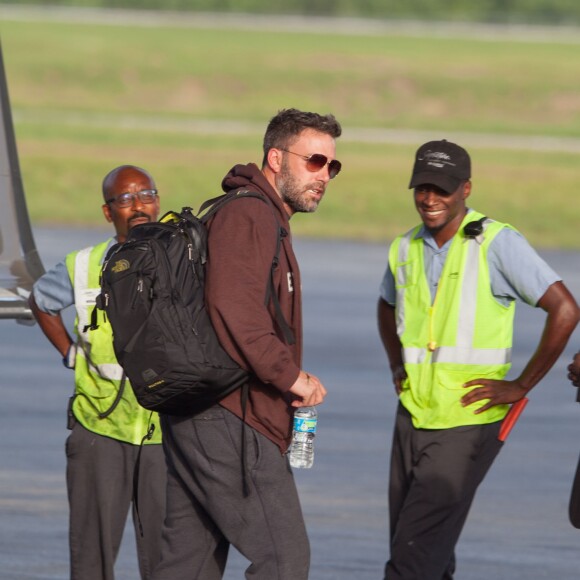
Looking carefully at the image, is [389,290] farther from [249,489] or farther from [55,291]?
[249,489]

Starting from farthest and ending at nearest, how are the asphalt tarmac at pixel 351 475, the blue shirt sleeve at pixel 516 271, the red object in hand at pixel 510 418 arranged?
the asphalt tarmac at pixel 351 475 → the red object in hand at pixel 510 418 → the blue shirt sleeve at pixel 516 271

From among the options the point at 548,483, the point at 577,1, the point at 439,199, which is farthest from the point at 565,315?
the point at 577,1

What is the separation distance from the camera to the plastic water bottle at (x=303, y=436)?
506 centimetres

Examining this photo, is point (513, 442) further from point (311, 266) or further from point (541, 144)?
point (541, 144)

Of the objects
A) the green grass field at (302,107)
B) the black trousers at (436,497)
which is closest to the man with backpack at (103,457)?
the black trousers at (436,497)

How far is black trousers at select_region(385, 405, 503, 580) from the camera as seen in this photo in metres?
5.97

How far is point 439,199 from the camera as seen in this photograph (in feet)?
20.0

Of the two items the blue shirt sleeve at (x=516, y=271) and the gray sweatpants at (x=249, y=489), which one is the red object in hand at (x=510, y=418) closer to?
the blue shirt sleeve at (x=516, y=271)

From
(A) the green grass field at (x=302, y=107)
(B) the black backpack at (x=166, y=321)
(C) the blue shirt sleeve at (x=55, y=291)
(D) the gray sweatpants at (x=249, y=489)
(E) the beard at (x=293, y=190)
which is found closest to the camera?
(B) the black backpack at (x=166, y=321)

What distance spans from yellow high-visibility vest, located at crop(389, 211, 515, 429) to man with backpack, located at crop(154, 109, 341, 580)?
1.01m

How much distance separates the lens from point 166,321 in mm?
4871

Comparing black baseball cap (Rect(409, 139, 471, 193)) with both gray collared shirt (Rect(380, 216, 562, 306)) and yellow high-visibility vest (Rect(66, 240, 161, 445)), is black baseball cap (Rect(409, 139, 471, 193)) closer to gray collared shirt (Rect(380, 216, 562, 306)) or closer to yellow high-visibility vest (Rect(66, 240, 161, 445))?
gray collared shirt (Rect(380, 216, 562, 306))

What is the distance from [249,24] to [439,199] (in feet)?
225

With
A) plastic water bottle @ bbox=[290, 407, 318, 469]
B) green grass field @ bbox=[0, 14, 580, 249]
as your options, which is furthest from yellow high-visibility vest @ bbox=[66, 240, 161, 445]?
green grass field @ bbox=[0, 14, 580, 249]
